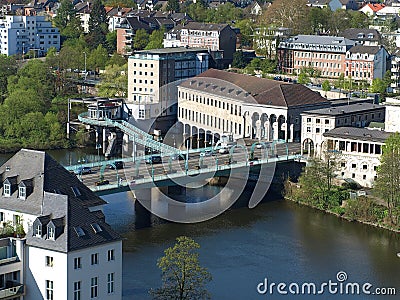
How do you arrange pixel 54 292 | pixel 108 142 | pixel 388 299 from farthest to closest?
pixel 108 142
pixel 388 299
pixel 54 292

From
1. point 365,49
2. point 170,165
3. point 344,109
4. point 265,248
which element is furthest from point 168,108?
point 265,248

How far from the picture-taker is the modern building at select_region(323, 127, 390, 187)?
29078 millimetres

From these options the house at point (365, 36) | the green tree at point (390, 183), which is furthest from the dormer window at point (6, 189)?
the house at point (365, 36)

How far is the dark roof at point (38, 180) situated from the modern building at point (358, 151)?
11881 millimetres

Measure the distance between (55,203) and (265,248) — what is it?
745cm

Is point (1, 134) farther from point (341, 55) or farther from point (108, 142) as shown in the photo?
point (341, 55)

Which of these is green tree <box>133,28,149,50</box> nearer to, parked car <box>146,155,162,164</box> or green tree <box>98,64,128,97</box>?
green tree <box>98,64,128,97</box>

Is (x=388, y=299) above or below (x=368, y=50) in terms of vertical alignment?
below

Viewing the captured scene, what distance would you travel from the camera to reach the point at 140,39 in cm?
5306

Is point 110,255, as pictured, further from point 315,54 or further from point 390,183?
point 315,54

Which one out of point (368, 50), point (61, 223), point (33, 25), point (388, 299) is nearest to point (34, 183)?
point (61, 223)

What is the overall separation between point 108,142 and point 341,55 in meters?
13.7

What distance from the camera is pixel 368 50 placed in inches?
1778

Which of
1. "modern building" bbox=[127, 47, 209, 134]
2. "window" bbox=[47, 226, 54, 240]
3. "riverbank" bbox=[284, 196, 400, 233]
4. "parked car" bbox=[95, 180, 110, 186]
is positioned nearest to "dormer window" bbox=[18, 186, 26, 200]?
"window" bbox=[47, 226, 54, 240]
